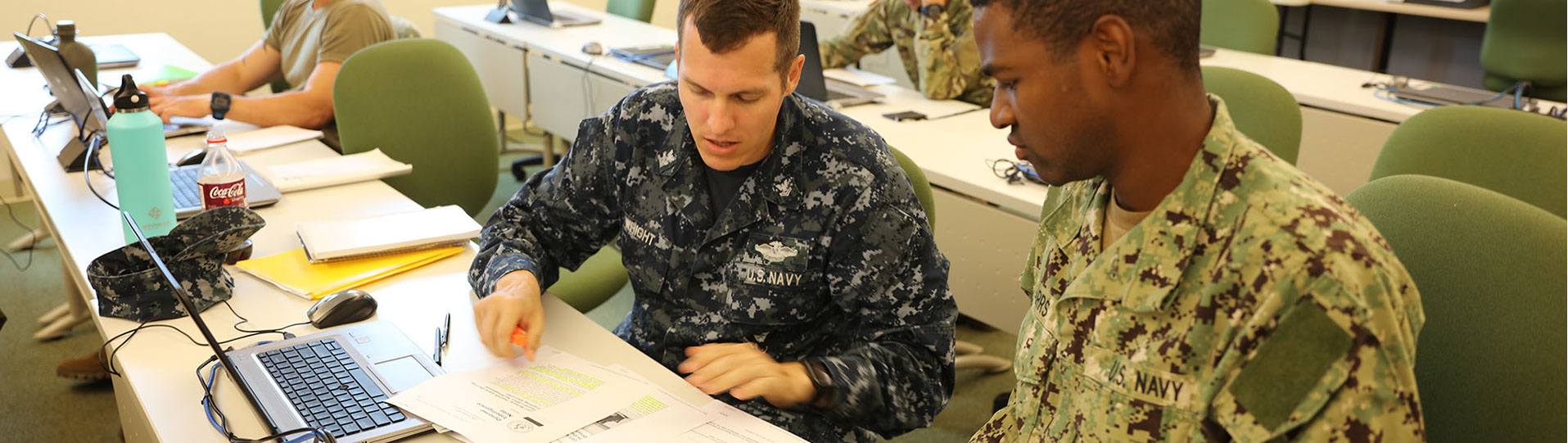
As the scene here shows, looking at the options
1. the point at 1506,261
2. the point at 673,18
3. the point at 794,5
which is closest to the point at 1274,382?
the point at 1506,261

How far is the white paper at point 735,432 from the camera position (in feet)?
3.83

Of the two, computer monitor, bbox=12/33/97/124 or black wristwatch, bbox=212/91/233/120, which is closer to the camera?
computer monitor, bbox=12/33/97/124

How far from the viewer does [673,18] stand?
232 inches

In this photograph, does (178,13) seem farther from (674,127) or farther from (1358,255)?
→ (1358,255)

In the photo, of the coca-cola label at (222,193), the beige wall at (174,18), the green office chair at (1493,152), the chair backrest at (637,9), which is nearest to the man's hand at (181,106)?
the coca-cola label at (222,193)

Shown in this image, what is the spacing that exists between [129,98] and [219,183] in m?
0.19

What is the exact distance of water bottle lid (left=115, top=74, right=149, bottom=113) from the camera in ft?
5.41

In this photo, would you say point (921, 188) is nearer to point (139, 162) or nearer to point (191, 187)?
point (139, 162)

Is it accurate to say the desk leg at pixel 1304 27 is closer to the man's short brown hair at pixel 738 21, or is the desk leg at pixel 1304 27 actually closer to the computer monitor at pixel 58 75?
the man's short brown hair at pixel 738 21

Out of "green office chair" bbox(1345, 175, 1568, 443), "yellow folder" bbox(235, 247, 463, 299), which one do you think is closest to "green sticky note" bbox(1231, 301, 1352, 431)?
"green office chair" bbox(1345, 175, 1568, 443)

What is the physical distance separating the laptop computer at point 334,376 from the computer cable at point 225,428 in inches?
0.4

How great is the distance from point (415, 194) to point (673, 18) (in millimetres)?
3565

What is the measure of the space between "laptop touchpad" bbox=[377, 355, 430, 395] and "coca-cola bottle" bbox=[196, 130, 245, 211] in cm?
62

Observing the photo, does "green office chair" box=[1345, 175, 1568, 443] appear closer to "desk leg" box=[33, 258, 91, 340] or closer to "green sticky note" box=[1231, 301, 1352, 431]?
"green sticky note" box=[1231, 301, 1352, 431]
